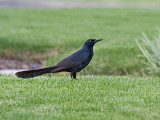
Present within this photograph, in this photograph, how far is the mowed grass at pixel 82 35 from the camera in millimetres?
10977

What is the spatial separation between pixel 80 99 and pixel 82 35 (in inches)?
339

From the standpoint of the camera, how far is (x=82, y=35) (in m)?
14.1

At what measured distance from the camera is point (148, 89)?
6363 millimetres

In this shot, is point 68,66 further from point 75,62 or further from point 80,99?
point 80,99

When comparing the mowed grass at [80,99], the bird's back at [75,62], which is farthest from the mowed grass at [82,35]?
the mowed grass at [80,99]

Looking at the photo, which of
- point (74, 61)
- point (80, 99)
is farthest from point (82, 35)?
point (80, 99)

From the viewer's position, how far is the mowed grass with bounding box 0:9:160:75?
1098 cm

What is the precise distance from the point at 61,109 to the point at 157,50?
5.02m

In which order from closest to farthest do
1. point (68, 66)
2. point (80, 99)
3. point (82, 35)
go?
1. point (80, 99)
2. point (68, 66)
3. point (82, 35)

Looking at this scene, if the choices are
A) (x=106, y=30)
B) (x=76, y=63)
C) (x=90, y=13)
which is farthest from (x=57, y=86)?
(x=90, y=13)

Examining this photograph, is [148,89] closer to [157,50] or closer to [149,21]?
[157,50]

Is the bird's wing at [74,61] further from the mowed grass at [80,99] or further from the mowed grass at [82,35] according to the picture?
the mowed grass at [82,35]

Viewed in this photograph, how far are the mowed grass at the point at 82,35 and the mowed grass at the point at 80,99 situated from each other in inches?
91.6

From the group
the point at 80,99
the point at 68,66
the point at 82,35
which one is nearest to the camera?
the point at 80,99
